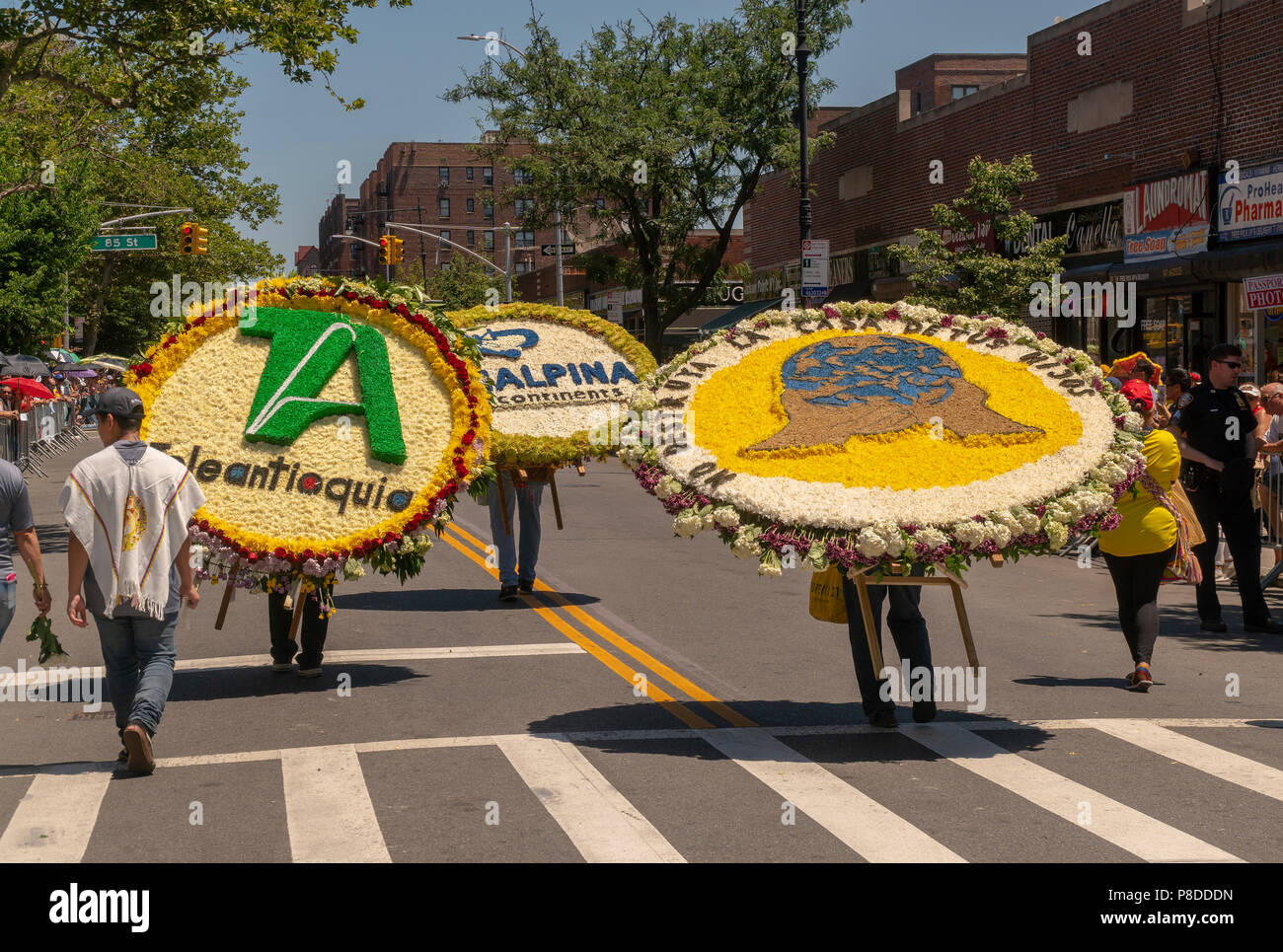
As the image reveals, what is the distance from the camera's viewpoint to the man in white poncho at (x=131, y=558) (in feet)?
24.5

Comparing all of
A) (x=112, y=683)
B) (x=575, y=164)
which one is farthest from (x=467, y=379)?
(x=575, y=164)

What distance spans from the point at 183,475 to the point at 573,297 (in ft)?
229

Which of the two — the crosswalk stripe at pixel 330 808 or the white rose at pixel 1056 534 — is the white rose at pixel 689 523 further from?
the crosswalk stripe at pixel 330 808

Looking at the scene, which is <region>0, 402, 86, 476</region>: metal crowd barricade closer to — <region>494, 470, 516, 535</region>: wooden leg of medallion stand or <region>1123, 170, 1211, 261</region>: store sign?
<region>494, 470, 516, 535</region>: wooden leg of medallion stand

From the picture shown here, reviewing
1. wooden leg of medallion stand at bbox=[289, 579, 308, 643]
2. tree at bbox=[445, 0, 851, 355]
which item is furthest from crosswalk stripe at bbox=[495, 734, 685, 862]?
tree at bbox=[445, 0, 851, 355]

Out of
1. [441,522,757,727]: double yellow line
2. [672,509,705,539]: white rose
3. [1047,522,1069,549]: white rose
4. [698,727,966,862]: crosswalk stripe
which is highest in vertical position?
[672,509,705,539]: white rose

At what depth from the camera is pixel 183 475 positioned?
25.3ft

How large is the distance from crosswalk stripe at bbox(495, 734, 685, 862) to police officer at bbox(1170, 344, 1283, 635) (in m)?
6.75

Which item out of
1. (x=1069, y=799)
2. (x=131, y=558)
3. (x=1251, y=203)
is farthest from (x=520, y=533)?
(x=1251, y=203)

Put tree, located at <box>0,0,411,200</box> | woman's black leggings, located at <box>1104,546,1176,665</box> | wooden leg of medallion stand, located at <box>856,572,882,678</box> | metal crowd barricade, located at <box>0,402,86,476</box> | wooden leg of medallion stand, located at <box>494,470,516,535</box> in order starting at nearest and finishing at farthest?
wooden leg of medallion stand, located at <box>856,572,882,678</box> → woman's black leggings, located at <box>1104,546,1176,665</box> → wooden leg of medallion stand, located at <box>494,470,516,535</box> → tree, located at <box>0,0,411,200</box> → metal crowd barricade, located at <box>0,402,86,476</box>

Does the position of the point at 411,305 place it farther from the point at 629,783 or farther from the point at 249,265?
the point at 249,265

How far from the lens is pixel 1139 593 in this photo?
9672 millimetres

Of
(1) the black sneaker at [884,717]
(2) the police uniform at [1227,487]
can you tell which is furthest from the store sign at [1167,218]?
(1) the black sneaker at [884,717]

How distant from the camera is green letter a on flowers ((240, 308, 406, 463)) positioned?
381 inches
